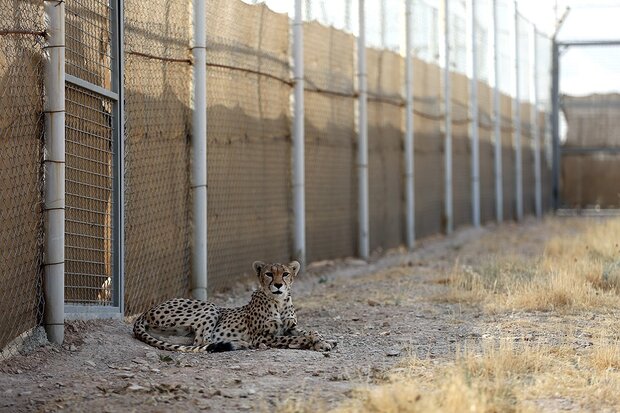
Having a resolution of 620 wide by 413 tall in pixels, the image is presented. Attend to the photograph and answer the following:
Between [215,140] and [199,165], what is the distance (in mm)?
590

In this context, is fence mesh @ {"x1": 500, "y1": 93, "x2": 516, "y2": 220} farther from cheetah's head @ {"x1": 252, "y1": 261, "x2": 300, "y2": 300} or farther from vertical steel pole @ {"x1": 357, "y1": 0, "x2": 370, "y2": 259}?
cheetah's head @ {"x1": 252, "y1": 261, "x2": 300, "y2": 300}

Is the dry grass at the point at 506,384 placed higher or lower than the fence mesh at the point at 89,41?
lower

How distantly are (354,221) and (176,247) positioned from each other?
456 centimetres

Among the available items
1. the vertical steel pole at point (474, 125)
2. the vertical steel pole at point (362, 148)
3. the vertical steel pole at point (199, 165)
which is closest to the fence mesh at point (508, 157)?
the vertical steel pole at point (474, 125)

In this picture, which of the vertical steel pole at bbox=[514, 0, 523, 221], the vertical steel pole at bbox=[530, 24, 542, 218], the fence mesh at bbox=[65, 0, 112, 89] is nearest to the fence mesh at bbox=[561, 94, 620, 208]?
the vertical steel pole at bbox=[530, 24, 542, 218]

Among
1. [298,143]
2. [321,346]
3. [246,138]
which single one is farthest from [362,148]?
[321,346]

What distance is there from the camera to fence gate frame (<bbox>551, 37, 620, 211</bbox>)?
23.0 m

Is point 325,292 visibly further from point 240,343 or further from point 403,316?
point 240,343

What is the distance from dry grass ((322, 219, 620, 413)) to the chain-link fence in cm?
174

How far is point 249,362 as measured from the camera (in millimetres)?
5773

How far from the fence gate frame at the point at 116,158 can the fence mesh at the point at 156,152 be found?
0.30 m

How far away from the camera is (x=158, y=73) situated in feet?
24.8

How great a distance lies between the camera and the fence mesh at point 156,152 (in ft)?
23.2

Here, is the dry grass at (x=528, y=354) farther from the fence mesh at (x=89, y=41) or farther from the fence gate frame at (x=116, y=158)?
the fence mesh at (x=89, y=41)
